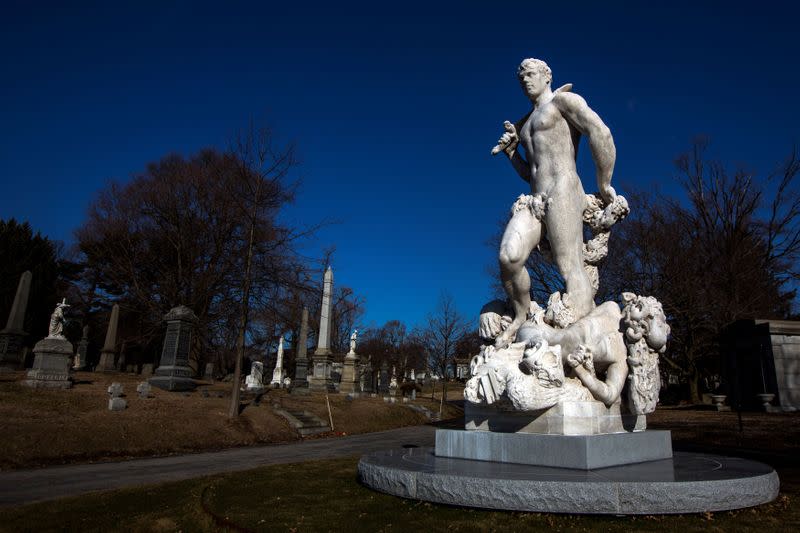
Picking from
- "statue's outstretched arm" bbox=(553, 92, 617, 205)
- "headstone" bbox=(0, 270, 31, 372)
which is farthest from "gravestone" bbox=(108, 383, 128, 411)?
"statue's outstretched arm" bbox=(553, 92, 617, 205)

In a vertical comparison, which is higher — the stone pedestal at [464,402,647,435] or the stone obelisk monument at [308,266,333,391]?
the stone obelisk monument at [308,266,333,391]

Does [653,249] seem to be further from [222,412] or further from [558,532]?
Answer: [558,532]

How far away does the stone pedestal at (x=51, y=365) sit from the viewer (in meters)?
16.9

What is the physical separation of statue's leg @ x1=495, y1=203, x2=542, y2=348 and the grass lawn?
2060 millimetres

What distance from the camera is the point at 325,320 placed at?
29.4m

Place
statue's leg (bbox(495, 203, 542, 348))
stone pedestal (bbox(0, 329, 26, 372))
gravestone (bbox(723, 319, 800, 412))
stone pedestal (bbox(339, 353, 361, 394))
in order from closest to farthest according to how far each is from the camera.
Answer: statue's leg (bbox(495, 203, 542, 348)) < gravestone (bbox(723, 319, 800, 412)) < stone pedestal (bbox(0, 329, 26, 372)) < stone pedestal (bbox(339, 353, 361, 394))

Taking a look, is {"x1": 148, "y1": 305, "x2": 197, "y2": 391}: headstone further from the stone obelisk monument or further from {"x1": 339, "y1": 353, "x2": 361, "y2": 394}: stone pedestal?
{"x1": 339, "y1": 353, "x2": 361, "y2": 394}: stone pedestal

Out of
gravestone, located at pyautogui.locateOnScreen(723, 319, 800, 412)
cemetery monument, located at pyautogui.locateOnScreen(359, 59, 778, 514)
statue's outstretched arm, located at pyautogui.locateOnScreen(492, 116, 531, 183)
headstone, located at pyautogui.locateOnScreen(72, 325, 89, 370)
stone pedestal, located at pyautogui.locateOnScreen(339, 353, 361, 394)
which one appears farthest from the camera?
headstone, located at pyautogui.locateOnScreen(72, 325, 89, 370)

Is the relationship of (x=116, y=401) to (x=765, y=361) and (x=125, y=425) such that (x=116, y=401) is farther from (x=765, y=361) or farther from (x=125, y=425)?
(x=765, y=361)

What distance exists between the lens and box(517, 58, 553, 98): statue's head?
253 inches

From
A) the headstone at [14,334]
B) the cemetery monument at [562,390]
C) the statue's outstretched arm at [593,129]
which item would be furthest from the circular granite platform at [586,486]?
the headstone at [14,334]

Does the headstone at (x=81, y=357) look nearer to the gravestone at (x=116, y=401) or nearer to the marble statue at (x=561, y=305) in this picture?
the gravestone at (x=116, y=401)

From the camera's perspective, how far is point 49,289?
119ft

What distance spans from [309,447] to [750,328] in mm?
19727
